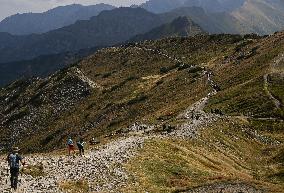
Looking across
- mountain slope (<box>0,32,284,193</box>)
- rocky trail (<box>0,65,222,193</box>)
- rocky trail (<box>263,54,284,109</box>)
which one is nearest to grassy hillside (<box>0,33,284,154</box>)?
mountain slope (<box>0,32,284,193</box>)

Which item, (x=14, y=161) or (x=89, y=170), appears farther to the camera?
(x=89, y=170)

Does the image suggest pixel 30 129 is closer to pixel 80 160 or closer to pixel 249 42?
pixel 249 42

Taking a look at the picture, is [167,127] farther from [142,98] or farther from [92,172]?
[142,98]

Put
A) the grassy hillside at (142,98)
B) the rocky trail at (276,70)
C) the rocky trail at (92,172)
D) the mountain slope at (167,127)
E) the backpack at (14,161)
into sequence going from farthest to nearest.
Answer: the grassy hillside at (142,98) < the rocky trail at (276,70) < the mountain slope at (167,127) < the rocky trail at (92,172) < the backpack at (14,161)

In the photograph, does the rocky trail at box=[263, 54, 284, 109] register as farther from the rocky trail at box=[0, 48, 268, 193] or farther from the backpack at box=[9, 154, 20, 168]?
Result: the backpack at box=[9, 154, 20, 168]

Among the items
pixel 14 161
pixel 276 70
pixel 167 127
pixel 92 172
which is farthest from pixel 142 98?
pixel 14 161

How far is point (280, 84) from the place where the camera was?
108 m

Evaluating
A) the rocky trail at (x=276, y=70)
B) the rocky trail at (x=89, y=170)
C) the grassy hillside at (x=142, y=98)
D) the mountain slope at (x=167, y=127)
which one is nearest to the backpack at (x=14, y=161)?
the rocky trail at (x=89, y=170)

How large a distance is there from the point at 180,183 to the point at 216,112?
164 ft

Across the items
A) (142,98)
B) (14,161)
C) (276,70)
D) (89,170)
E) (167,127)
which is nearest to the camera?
(14,161)

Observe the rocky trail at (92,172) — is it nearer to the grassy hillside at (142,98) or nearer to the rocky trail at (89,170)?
the rocky trail at (89,170)

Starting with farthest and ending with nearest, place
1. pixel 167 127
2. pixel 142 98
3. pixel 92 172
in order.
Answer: pixel 142 98 → pixel 167 127 → pixel 92 172

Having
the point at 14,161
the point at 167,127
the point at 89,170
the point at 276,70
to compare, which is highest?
the point at 14,161

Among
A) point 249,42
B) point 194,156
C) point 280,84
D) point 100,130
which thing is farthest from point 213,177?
point 249,42
